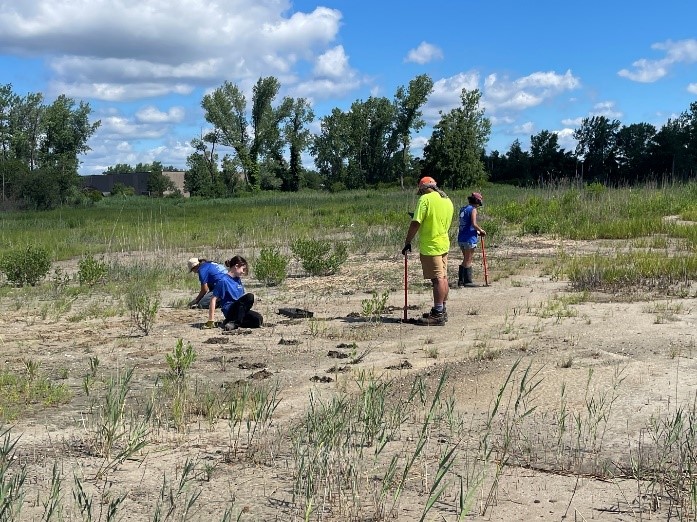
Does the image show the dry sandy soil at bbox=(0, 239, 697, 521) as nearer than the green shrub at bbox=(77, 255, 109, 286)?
Yes

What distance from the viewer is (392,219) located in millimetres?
25469

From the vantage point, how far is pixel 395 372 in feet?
24.4

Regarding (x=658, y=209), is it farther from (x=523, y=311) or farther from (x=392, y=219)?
(x=523, y=311)

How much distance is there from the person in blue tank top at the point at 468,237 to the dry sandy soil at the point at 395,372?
Answer: 0.45 meters

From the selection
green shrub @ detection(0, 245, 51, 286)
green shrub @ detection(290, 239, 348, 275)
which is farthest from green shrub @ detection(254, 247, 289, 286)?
green shrub @ detection(0, 245, 51, 286)

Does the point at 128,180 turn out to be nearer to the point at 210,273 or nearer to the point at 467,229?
the point at 467,229

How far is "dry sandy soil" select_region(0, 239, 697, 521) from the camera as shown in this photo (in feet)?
14.5

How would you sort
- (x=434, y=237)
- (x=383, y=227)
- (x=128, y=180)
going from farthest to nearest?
(x=128, y=180) → (x=383, y=227) → (x=434, y=237)

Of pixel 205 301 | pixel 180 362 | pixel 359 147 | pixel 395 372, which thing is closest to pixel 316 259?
pixel 205 301

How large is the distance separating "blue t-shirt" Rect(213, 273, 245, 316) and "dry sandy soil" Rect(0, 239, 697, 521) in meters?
0.38

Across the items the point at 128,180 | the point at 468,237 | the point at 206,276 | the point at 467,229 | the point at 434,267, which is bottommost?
the point at 206,276

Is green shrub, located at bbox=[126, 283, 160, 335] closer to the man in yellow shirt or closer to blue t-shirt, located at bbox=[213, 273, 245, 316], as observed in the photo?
blue t-shirt, located at bbox=[213, 273, 245, 316]

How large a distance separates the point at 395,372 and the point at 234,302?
9.93 feet

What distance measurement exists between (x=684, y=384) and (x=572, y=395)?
969 mm
